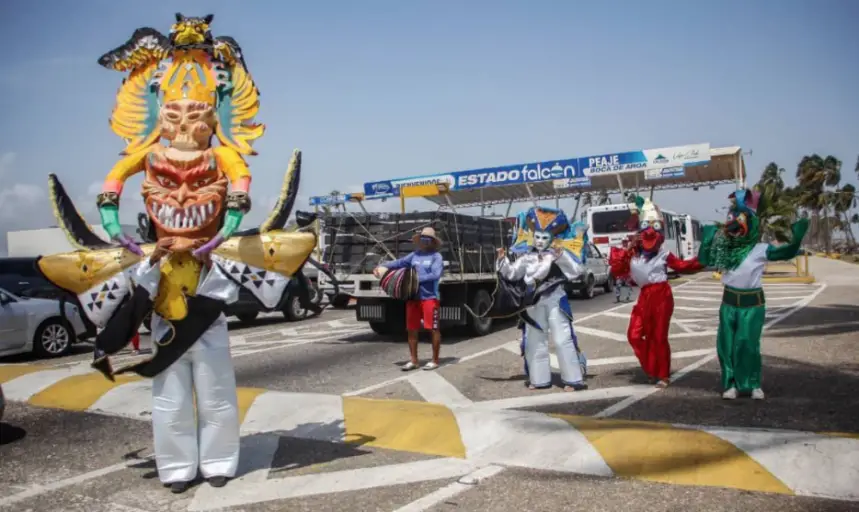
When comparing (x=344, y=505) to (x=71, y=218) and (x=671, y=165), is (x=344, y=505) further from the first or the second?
(x=671, y=165)

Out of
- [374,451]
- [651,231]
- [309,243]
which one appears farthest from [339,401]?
[651,231]

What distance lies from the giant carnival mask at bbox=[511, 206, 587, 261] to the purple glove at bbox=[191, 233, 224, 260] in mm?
3994

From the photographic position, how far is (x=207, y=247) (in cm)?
470

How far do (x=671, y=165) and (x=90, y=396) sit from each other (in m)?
24.6

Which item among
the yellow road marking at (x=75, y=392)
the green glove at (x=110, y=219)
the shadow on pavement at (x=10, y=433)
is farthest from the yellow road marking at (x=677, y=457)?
the yellow road marking at (x=75, y=392)

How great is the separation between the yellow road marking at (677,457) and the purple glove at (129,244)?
338 centimetres

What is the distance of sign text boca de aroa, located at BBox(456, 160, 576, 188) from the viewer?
2978cm

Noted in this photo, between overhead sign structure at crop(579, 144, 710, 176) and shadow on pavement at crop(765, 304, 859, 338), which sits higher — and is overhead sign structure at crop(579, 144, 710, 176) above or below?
above

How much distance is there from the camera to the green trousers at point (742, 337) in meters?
6.83

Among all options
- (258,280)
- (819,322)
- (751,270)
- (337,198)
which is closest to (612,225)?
(337,198)

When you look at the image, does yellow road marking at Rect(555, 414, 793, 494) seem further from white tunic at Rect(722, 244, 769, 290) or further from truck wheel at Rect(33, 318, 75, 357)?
truck wheel at Rect(33, 318, 75, 357)

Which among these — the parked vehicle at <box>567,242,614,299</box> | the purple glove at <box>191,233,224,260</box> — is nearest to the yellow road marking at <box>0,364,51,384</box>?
the purple glove at <box>191,233,224,260</box>

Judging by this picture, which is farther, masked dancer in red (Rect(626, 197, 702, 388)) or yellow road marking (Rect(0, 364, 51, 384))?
yellow road marking (Rect(0, 364, 51, 384))

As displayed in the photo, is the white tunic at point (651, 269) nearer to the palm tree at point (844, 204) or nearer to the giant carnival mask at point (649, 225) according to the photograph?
the giant carnival mask at point (649, 225)
